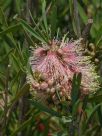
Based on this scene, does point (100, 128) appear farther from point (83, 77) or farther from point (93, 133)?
point (83, 77)

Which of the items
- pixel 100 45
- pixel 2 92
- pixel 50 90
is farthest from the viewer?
pixel 2 92

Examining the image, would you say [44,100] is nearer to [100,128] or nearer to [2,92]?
[2,92]

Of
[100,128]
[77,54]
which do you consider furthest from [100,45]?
[100,128]

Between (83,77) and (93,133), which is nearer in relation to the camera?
(83,77)

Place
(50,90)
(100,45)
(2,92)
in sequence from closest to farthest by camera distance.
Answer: (50,90)
(100,45)
(2,92)

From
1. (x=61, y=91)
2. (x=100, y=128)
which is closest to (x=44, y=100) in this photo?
(x=61, y=91)

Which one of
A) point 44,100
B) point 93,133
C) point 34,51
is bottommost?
point 93,133

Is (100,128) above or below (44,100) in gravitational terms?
below
